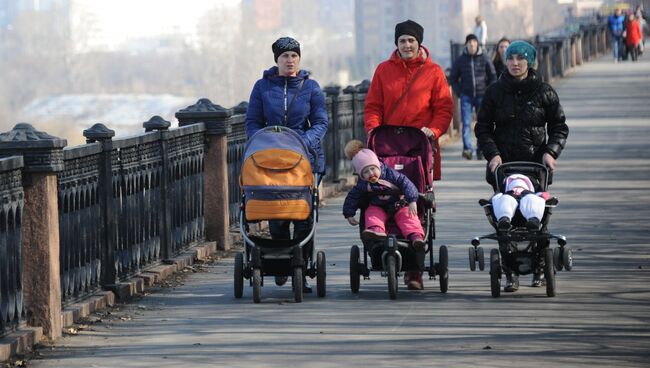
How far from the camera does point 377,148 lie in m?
12.3

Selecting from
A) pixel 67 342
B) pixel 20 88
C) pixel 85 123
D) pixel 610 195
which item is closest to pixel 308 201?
pixel 67 342

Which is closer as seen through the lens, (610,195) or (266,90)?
(266,90)

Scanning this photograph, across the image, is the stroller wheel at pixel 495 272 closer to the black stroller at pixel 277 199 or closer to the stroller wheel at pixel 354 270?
the stroller wheel at pixel 354 270

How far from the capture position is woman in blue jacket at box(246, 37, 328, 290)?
12359 mm

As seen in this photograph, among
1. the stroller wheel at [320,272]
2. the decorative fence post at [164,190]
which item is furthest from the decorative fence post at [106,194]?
the decorative fence post at [164,190]

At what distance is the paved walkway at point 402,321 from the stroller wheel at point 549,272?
89mm

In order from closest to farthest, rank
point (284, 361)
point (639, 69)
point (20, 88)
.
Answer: point (284, 361) < point (639, 69) < point (20, 88)

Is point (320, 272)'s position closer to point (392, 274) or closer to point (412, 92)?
point (392, 274)

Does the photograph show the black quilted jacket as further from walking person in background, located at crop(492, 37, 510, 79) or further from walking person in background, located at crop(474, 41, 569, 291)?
walking person in background, located at crop(492, 37, 510, 79)

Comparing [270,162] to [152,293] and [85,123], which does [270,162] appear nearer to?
[152,293]

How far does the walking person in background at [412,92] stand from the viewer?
41.0 feet

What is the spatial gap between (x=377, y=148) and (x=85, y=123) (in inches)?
6498

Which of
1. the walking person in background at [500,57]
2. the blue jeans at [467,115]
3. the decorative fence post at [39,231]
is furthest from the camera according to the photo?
the blue jeans at [467,115]

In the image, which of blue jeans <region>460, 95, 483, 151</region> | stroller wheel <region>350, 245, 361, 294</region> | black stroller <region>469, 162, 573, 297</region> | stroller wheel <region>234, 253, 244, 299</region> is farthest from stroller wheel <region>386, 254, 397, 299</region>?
blue jeans <region>460, 95, 483, 151</region>
